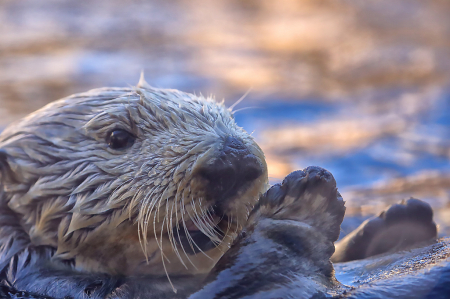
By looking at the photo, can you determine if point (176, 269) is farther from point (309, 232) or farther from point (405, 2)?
point (405, 2)

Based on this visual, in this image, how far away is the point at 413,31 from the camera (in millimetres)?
11273

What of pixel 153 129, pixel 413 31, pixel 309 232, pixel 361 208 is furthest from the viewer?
pixel 413 31

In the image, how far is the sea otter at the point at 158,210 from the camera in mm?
2508

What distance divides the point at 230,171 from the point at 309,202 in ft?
1.20

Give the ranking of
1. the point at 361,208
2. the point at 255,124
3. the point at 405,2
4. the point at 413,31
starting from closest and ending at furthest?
the point at 361,208 → the point at 255,124 → the point at 413,31 → the point at 405,2

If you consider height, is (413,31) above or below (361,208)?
above

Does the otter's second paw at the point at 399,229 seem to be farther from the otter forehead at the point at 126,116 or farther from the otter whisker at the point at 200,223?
the otter whisker at the point at 200,223

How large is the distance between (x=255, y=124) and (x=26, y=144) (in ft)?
15.9

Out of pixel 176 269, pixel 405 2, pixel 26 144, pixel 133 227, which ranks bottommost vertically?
pixel 176 269

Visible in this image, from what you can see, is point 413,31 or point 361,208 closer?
point 361,208

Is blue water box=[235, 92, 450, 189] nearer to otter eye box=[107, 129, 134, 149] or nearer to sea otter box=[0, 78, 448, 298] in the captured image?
sea otter box=[0, 78, 448, 298]

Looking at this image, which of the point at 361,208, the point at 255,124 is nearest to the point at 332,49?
the point at 255,124

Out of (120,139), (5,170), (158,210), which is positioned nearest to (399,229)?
(158,210)

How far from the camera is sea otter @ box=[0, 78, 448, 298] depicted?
2.51 m
